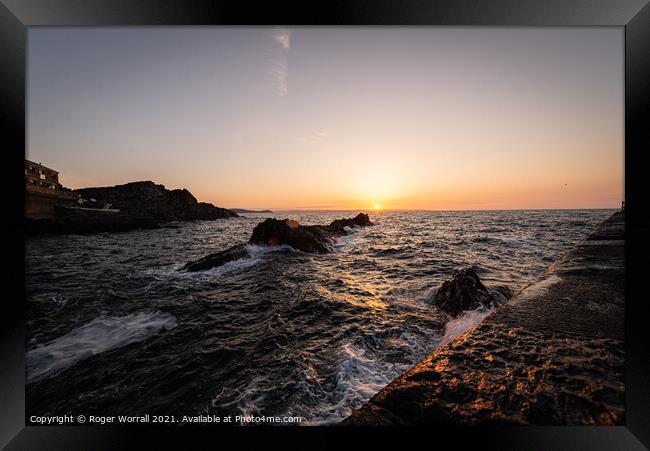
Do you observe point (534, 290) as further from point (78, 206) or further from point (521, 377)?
point (78, 206)

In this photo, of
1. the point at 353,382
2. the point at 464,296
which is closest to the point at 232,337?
the point at 353,382

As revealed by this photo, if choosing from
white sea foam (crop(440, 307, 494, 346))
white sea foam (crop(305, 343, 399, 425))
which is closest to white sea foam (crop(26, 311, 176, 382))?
white sea foam (crop(305, 343, 399, 425))

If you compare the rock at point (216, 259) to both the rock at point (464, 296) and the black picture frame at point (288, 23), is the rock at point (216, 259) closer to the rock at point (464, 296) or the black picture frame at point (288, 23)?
the black picture frame at point (288, 23)

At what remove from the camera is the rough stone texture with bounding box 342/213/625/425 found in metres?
2.23

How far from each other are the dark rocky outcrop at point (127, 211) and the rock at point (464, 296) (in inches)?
391

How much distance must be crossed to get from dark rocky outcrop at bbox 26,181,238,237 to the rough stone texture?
23.2 ft

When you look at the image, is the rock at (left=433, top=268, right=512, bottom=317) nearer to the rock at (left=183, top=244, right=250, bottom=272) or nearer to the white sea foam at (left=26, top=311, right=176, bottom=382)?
the white sea foam at (left=26, top=311, right=176, bottom=382)

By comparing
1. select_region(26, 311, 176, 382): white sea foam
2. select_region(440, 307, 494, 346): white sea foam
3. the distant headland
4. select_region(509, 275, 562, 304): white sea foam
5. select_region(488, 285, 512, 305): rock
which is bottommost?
select_region(26, 311, 176, 382): white sea foam

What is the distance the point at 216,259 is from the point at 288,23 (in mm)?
12521

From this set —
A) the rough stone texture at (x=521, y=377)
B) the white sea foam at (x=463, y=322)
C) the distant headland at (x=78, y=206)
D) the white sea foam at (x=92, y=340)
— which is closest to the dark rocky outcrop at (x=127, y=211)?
the distant headland at (x=78, y=206)

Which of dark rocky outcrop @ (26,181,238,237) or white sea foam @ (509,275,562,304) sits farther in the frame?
dark rocky outcrop @ (26,181,238,237)

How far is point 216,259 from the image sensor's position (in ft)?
42.0
